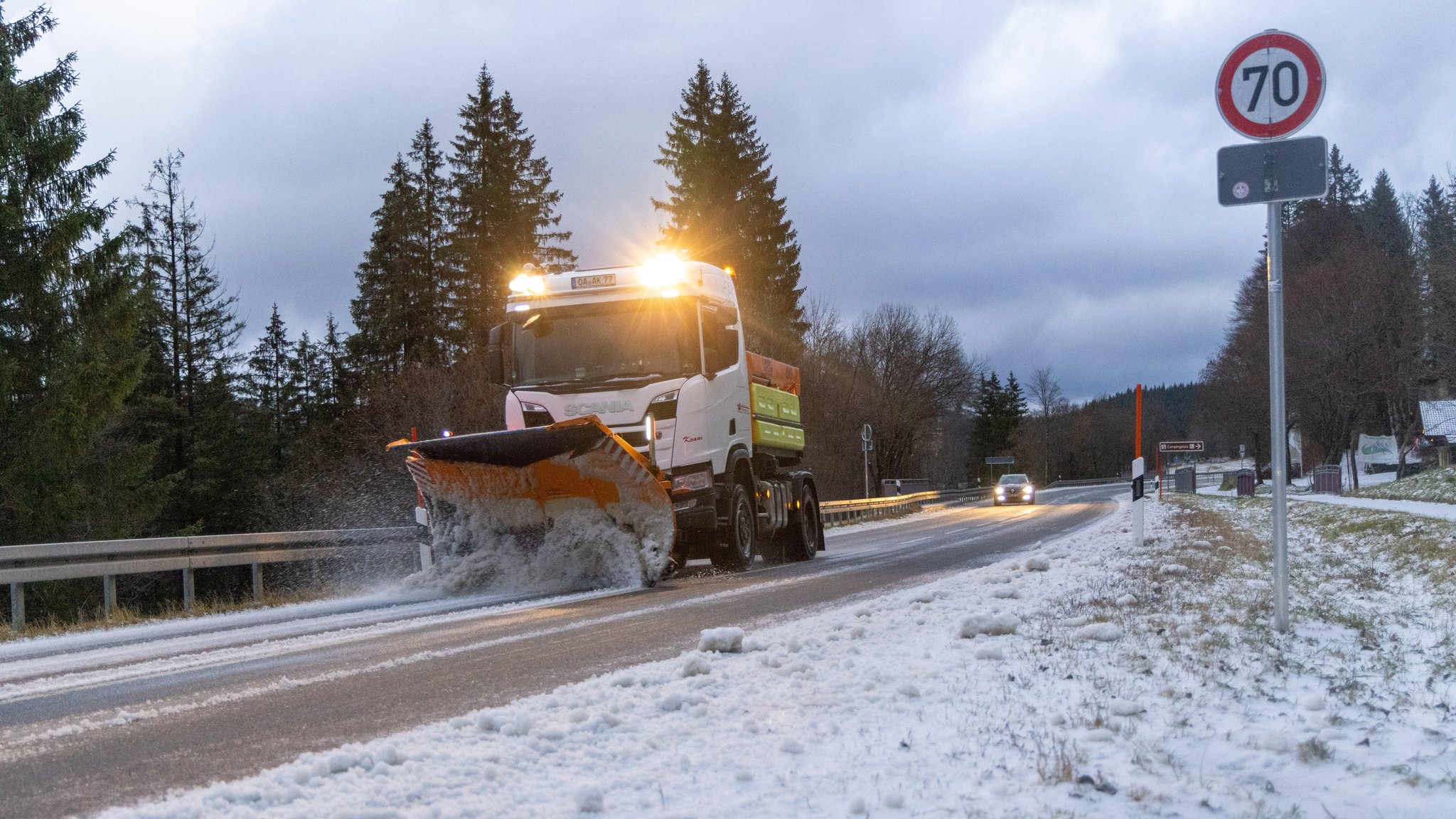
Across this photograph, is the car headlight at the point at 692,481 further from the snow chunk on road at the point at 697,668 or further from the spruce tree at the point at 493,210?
the spruce tree at the point at 493,210

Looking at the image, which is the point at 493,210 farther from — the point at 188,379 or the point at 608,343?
the point at 608,343

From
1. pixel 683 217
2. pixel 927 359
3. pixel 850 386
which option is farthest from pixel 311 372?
pixel 927 359

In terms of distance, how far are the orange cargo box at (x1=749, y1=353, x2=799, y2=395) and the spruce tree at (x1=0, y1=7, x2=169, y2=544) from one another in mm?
13948

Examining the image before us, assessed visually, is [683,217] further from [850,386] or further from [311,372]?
[311,372]

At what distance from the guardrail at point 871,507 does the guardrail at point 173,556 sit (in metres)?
14.7

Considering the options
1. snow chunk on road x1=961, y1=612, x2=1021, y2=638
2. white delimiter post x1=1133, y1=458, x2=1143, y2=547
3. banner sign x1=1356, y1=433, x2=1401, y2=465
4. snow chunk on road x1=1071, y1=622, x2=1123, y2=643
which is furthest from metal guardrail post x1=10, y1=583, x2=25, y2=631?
banner sign x1=1356, y1=433, x2=1401, y2=465

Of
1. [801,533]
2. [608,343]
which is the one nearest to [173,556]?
[608,343]

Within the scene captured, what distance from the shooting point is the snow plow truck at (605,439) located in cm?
1076

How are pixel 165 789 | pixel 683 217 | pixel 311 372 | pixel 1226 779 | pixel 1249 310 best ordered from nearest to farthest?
pixel 1226 779 < pixel 165 789 < pixel 683 217 < pixel 311 372 < pixel 1249 310

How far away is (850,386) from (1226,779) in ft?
166

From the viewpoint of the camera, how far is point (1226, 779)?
3268 mm

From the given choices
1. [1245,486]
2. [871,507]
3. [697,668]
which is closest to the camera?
[697,668]

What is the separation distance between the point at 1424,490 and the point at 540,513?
26.2 metres

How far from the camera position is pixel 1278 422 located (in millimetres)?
6000
